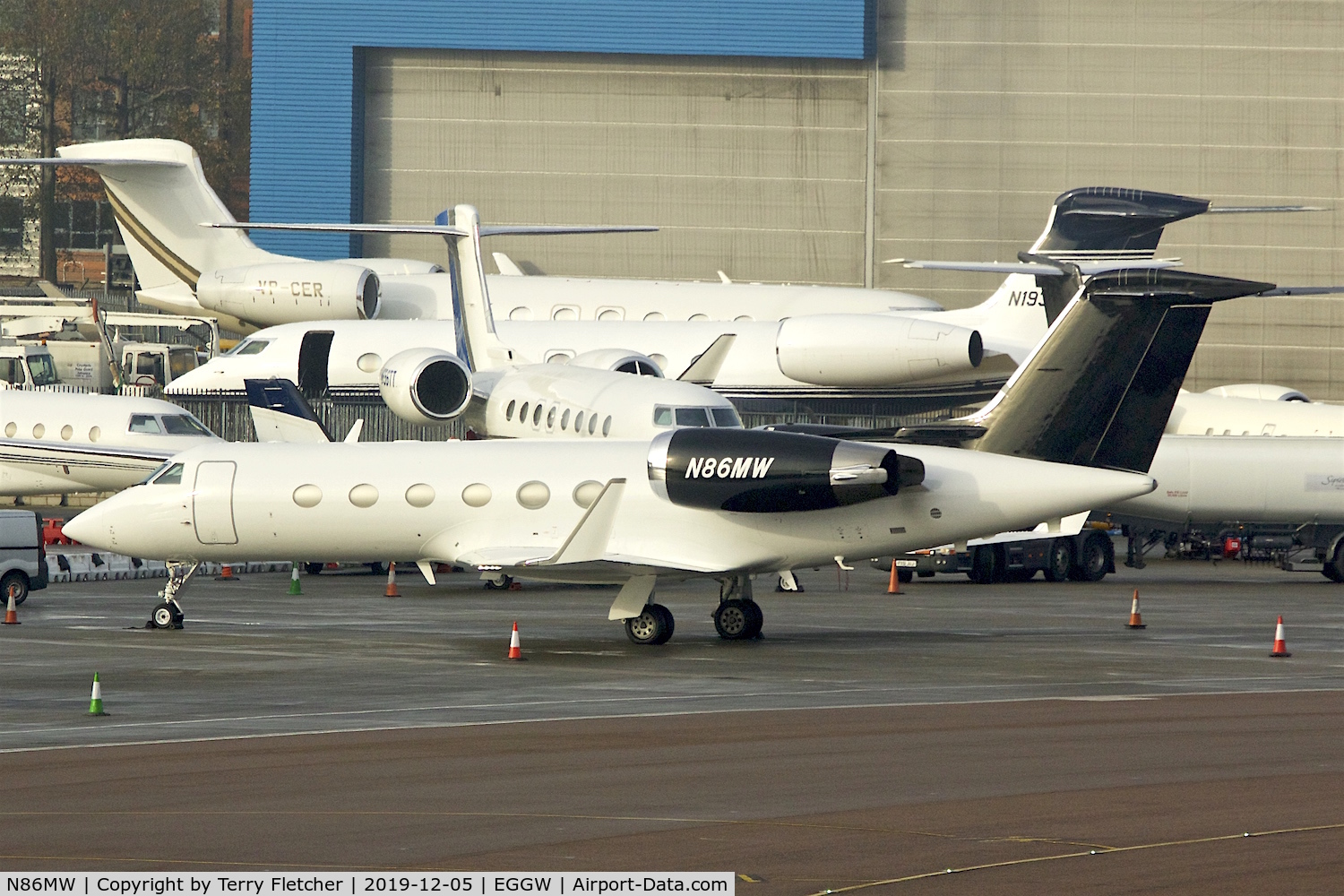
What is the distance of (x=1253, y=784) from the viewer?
40.4 feet

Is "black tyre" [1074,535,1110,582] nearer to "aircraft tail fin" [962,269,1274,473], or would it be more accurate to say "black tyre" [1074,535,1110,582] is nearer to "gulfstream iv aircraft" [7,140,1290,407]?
"gulfstream iv aircraft" [7,140,1290,407]

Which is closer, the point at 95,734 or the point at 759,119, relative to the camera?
the point at 95,734

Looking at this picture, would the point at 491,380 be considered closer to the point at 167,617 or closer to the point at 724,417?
the point at 724,417

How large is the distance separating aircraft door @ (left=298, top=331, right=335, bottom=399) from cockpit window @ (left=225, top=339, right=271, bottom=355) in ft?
3.83

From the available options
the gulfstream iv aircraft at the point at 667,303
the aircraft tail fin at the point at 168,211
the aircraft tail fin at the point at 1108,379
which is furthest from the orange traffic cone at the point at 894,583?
the aircraft tail fin at the point at 168,211

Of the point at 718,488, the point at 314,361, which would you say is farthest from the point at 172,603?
the point at 314,361

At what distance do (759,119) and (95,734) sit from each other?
4954 cm

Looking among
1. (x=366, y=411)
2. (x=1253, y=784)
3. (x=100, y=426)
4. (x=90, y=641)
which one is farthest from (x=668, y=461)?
(x=366, y=411)

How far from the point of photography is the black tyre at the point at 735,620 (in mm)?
21922

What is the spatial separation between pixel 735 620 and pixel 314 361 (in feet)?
73.3

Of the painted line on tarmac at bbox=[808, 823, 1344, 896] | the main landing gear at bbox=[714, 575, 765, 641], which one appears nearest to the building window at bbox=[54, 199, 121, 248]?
the main landing gear at bbox=[714, 575, 765, 641]

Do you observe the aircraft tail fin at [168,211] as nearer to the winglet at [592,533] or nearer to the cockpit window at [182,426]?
the cockpit window at [182,426]

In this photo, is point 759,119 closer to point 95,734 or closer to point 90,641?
point 90,641

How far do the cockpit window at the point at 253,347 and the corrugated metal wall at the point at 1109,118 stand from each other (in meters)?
26.3
